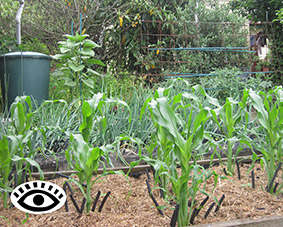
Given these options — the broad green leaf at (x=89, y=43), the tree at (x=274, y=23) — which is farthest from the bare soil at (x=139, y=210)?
the tree at (x=274, y=23)

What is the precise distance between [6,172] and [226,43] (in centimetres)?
515

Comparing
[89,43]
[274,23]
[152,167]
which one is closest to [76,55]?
[89,43]

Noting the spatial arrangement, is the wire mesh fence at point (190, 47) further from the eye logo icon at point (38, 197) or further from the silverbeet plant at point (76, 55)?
→ the eye logo icon at point (38, 197)

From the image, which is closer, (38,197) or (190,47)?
(38,197)

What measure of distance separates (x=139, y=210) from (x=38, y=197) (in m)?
0.46

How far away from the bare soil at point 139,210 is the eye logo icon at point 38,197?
0.42 ft

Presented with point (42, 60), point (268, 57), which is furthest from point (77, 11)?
point (268, 57)

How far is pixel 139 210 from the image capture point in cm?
140

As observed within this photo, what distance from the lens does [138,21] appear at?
18.1 ft

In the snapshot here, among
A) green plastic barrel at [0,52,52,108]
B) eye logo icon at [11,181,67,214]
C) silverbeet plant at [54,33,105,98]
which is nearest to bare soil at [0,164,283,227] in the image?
eye logo icon at [11,181,67,214]

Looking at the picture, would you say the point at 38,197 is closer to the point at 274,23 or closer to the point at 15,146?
the point at 15,146

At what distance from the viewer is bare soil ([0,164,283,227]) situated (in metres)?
1.28

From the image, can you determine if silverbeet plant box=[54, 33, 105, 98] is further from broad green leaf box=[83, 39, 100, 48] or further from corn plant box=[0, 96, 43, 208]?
corn plant box=[0, 96, 43, 208]

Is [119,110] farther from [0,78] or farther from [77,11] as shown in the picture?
[77,11]
